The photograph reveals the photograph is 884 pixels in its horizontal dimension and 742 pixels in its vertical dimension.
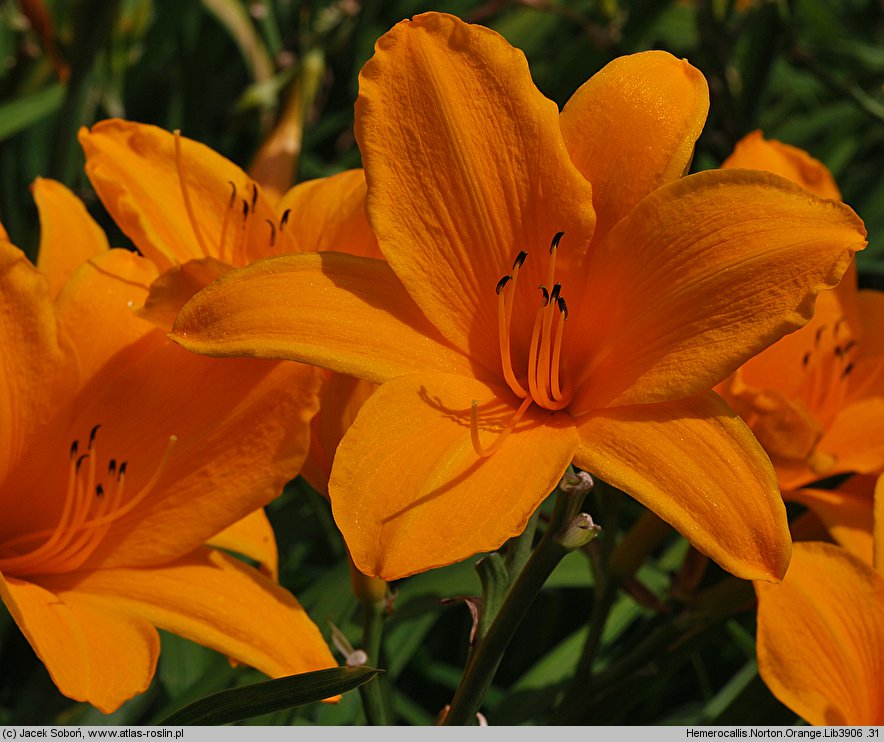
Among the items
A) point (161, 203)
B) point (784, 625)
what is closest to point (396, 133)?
point (161, 203)

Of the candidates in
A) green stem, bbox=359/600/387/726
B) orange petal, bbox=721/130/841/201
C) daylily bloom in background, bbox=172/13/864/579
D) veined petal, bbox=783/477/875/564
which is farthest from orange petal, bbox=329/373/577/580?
orange petal, bbox=721/130/841/201

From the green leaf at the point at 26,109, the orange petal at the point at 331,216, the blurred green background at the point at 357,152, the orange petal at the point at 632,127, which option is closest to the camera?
the orange petal at the point at 632,127

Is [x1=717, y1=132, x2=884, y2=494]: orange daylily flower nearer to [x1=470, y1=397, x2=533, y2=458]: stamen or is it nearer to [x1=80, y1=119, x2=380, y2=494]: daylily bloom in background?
[x1=470, y1=397, x2=533, y2=458]: stamen

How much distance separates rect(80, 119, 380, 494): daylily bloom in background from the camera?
2.83 feet

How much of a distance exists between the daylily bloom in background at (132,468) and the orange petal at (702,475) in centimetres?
24

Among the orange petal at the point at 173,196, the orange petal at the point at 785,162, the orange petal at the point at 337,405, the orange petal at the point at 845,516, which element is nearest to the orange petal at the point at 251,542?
the orange petal at the point at 337,405

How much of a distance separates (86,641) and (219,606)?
10cm

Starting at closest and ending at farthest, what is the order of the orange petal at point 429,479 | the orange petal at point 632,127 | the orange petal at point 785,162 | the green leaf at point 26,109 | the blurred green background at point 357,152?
the orange petal at point 429,479 < the orange petal at point 632,127 < the orange petal at point 785,162 < the blurred green background at point 357,152 < the green leaf at point 26,109

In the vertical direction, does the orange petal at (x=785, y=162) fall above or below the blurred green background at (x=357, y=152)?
above

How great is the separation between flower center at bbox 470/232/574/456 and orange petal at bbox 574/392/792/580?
2.2 inches

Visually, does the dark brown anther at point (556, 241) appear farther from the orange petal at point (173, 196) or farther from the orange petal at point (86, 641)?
the orange petal at point (86, 641)

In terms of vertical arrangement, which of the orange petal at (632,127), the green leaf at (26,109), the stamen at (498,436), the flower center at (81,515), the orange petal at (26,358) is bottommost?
the flower center at (81,515)

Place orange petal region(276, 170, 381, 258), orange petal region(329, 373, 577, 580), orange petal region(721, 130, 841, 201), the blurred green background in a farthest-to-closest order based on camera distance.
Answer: the blurred green background < orange petal region(721, 130, 841, 201) < orange petal region(276, 170, 381, 258) < orange petal region(329, 373, 577, 580)

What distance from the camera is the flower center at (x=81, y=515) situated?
0.82 metres
